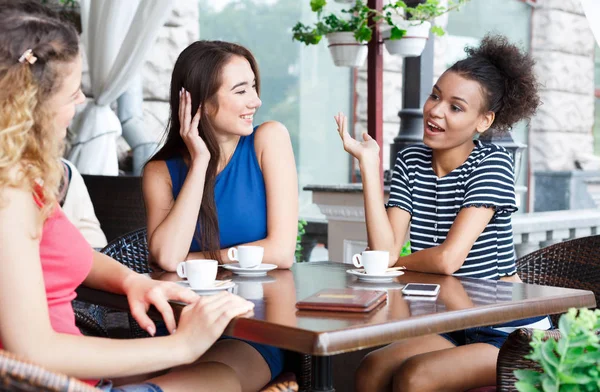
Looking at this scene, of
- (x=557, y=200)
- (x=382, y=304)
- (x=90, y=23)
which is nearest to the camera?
(x=382, y=304)

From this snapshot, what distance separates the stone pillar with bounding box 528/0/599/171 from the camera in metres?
8.81

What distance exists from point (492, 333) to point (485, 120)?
66cm

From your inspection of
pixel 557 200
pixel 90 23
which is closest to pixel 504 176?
pixel 90 23

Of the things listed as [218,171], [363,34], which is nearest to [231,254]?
[218,171]

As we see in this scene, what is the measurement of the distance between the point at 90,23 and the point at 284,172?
288cm

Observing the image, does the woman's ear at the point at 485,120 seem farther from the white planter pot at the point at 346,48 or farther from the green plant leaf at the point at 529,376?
the white planter pot at the point at 346,48

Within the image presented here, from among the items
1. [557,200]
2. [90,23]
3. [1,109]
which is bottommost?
[557,200]

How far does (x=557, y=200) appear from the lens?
343 inches

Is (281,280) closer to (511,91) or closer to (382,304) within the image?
(382,304)

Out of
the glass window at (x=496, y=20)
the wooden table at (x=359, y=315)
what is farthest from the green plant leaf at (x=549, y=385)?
the glass window at (x=496, y=20)

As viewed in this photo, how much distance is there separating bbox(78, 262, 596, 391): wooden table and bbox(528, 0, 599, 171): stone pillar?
23.6 ft

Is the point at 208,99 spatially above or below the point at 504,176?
above

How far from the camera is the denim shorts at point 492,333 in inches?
81.6

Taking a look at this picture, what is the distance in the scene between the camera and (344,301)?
61.8 inches
